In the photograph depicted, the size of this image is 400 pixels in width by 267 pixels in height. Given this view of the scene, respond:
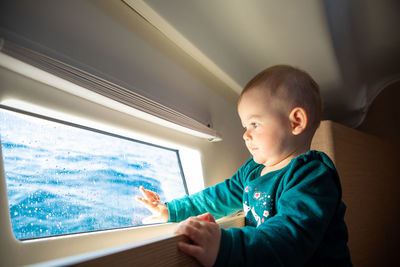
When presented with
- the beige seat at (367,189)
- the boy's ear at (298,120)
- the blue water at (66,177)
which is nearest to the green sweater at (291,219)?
the boy's ear at (298,120)

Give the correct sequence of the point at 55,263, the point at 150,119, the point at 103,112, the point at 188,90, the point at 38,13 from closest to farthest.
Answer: the point at 55,263 < the point at 38,13 < the point at 103,112 < the point at 150,119 < the point at 188,90

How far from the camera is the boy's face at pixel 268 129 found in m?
1.17

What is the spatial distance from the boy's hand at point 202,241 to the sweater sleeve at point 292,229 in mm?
22

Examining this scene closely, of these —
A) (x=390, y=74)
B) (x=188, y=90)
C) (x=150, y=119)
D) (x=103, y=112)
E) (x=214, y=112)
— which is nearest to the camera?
(x=103, y=112)

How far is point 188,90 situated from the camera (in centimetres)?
167

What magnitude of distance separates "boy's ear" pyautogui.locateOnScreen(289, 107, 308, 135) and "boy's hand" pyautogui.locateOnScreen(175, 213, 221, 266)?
656mm

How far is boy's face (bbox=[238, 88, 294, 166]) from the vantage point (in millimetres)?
1166

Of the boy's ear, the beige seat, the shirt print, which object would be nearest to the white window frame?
the shirt print

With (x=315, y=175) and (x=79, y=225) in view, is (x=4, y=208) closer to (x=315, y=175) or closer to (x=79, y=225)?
(x=79, y=225)

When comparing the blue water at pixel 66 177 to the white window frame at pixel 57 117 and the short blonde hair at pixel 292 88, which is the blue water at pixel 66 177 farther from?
the short blonde hair at pixel 292 88

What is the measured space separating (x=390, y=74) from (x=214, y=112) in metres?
2.42

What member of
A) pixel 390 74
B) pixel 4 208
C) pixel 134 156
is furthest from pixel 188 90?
pixel 390 74

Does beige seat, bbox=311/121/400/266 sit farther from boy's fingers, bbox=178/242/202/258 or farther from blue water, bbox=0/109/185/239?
boy's fingers, bbox=178/242/202/258

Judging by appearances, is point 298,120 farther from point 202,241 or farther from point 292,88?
point 202,241
